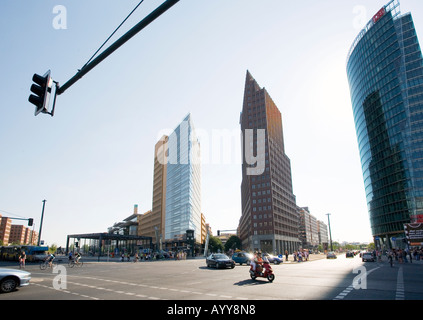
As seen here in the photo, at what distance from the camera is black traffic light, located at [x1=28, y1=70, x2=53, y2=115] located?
A: 21.6 feet

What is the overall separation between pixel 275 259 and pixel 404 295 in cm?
2591

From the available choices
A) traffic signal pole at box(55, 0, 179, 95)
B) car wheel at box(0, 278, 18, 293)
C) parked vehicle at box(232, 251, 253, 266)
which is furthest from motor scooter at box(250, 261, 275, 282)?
parked vehicle at box(232, 251, 253, 266)

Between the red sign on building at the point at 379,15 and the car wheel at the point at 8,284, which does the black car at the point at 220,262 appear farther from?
the red sign on building at the point at 379,15

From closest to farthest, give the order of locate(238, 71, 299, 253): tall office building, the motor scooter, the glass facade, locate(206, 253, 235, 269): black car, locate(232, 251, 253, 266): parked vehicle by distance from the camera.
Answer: the motor scooter → locate(206, 253, 235, 269): black car → locate(232, 251, 253, 266): parked vehicle → locate(238, 71, 299, 253): tall office building → the glass facade

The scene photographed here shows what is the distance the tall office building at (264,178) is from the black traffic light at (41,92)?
9193 cm

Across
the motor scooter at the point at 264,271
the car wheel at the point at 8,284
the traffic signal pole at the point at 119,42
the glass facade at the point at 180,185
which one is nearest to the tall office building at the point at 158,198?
the glass facade at the point at 180,185

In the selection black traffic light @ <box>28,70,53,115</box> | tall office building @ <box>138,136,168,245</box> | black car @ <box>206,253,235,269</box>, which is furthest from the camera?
tall office building @ <box>138,136,168,245</box>

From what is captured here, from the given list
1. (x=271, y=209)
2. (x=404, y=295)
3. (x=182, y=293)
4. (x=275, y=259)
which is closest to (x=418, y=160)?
(x=271, y=209)

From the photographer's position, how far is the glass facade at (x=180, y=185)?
10562cm

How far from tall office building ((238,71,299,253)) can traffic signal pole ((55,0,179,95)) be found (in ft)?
301

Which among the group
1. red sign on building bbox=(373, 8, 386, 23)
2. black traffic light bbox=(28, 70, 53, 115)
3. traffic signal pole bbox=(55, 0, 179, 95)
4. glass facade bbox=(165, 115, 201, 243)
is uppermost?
red sign on building bbox=(373, 8, 386, 23)

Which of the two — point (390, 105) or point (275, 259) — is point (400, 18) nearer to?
point (390, 105)

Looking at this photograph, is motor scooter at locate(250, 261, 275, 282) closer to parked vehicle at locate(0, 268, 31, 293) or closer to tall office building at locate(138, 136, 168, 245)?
parked vehicle at locate(0, 268, 31, 293)

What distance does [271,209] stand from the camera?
95.9 meters
